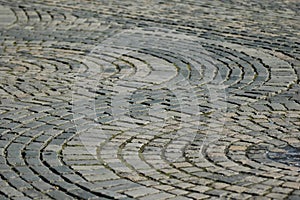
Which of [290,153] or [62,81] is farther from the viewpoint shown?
[62,81]

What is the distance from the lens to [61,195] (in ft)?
19.4

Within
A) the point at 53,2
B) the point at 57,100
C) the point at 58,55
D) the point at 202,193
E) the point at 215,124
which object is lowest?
the point at 202,193

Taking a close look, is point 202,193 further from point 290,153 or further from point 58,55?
point 58,55

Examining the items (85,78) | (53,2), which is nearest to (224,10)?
(53,2)

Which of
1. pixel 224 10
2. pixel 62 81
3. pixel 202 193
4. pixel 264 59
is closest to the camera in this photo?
pixel 202 193

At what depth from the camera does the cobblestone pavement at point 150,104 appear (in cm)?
619

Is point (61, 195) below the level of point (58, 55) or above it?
below

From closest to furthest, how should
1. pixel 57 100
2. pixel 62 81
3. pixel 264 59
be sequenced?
pixel 57 100, pixel 62 81, pixel 264 59

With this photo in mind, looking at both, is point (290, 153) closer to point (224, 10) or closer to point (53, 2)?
point (224, 10)

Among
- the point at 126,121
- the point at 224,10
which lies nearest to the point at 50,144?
the point at 126,121

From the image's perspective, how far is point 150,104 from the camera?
8336 mm

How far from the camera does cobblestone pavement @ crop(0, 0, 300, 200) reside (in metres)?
6.19

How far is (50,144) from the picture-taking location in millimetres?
7059

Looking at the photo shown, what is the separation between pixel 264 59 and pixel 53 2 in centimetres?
593
